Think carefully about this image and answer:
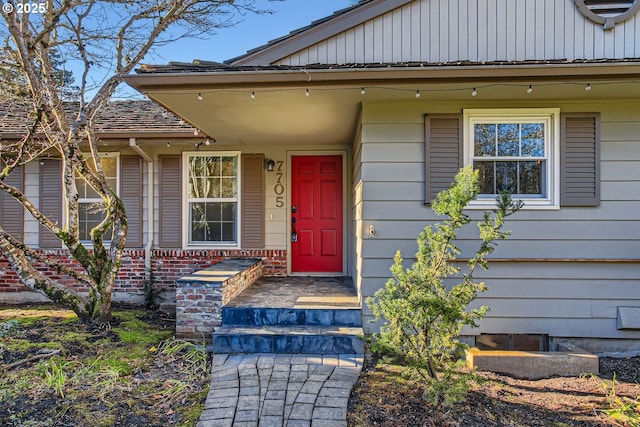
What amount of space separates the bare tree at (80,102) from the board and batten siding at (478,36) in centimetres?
269

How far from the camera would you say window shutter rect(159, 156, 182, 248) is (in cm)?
623

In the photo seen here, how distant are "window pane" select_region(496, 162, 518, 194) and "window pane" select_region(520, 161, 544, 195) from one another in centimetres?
7

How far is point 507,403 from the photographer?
115 inches

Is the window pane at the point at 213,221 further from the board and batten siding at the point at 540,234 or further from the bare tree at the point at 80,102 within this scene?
the board and batten siding at the point at 540,234

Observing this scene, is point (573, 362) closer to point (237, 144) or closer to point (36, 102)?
point (237, 144)

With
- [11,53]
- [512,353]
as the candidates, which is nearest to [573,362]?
[512,353]

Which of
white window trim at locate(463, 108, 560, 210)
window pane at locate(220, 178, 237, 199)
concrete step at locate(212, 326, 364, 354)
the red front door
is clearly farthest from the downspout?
white window trim at locate(463, 108, 560, 210)

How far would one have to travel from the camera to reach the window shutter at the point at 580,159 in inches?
155

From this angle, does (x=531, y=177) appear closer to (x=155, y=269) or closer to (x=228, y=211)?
(x=228, y=211)

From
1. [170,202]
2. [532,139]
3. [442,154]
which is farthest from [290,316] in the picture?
[170,202]

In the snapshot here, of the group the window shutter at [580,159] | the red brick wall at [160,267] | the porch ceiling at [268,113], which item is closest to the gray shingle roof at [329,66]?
the porch ceiling at [268,113]

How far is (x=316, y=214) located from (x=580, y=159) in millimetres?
3801

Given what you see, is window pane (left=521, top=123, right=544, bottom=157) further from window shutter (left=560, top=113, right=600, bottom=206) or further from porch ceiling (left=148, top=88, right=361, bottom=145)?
porch ceiling (left=148, top=88, right=361, bottom=145)

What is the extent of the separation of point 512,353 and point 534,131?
2350 mm
